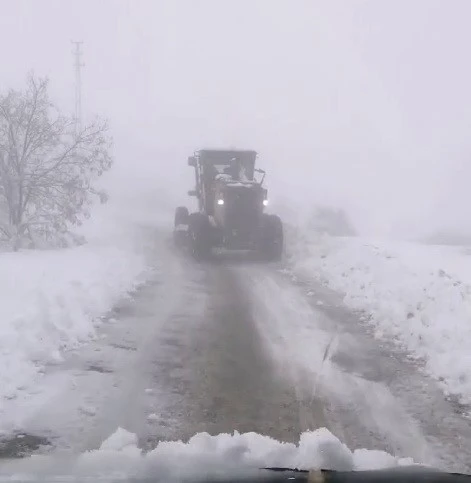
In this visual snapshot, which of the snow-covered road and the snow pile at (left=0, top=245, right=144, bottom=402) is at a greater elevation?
the snow pile at (left=0, top=245, right=144, bottom=402)

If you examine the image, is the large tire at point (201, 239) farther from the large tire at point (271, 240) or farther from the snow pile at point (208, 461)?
the snow pile at point (208, 461)

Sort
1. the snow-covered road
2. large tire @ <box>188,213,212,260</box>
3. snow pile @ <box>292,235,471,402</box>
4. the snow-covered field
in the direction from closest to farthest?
the snow-covered road → the snow-covered field → snow pile @ <box>292,235,471,402</box> → large tire @ <box>188,213,212,260</box>

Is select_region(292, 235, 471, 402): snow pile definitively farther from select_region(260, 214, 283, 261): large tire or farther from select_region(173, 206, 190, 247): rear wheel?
select_region(173, 206, 190, 247): rear wheel

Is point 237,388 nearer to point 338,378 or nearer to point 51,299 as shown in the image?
point 338,378

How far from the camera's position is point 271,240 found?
18.9 m

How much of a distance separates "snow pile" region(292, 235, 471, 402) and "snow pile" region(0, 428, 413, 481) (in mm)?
3067

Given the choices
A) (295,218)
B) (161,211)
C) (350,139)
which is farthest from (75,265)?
(350,139)

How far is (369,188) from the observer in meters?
54.3

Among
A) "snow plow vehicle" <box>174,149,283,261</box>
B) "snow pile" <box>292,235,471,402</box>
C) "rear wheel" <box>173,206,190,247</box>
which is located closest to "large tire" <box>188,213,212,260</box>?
"snow plow vehicle" <box>174,149,283,261</box>

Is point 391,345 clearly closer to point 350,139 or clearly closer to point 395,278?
point 395,278

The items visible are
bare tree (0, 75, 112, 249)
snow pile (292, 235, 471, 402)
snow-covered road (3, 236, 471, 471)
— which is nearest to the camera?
snow-covered road (3, 236, 471, 471)

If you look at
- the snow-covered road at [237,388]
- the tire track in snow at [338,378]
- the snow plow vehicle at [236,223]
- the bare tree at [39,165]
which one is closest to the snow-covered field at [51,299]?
the snow-covered road at [237,388]

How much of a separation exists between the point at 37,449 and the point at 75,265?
398 inches

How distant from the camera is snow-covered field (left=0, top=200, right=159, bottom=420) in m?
7.09
